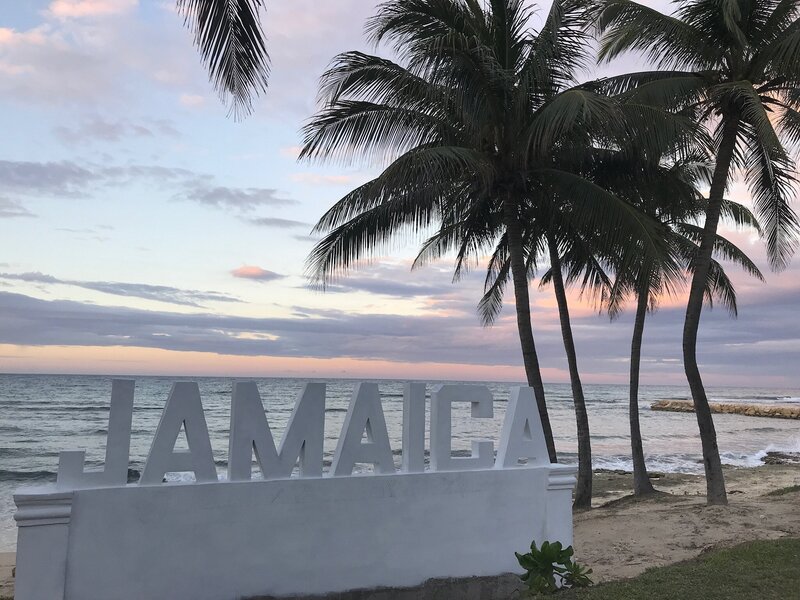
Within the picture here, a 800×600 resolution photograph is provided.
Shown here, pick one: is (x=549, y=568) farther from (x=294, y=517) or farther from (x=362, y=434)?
(x=294, y=517)

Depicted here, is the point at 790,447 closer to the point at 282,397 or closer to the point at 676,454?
the point at 676,454

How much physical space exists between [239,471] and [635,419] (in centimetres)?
1091

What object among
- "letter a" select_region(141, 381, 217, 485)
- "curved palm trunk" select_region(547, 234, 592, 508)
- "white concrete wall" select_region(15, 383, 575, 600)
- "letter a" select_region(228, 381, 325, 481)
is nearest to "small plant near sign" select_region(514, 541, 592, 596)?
"white concrete wall" select_region(15, 383, 575, 600)

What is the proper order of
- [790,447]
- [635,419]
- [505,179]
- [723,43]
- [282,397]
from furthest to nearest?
[282,397] → [790,447] → [635,419] → [723,43] → [505,179]

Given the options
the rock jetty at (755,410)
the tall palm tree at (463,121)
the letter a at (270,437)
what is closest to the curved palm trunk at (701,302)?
the tall palm tree at (463,121)

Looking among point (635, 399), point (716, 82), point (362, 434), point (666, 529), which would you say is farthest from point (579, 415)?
point (362, 434)

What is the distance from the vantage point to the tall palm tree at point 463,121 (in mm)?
9102

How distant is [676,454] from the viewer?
26906mm

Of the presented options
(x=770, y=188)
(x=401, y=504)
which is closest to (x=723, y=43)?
(x=770, y=188)

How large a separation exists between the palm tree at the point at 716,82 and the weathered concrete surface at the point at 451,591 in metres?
5.90

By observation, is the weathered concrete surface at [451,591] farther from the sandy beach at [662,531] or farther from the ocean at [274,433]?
the ocean at [274,433]

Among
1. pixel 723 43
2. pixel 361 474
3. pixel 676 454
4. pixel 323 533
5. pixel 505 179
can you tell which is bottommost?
pixel 676 454

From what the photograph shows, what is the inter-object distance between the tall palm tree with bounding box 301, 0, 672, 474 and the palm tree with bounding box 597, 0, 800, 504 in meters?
1.33

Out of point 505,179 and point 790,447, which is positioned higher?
point 505,179
